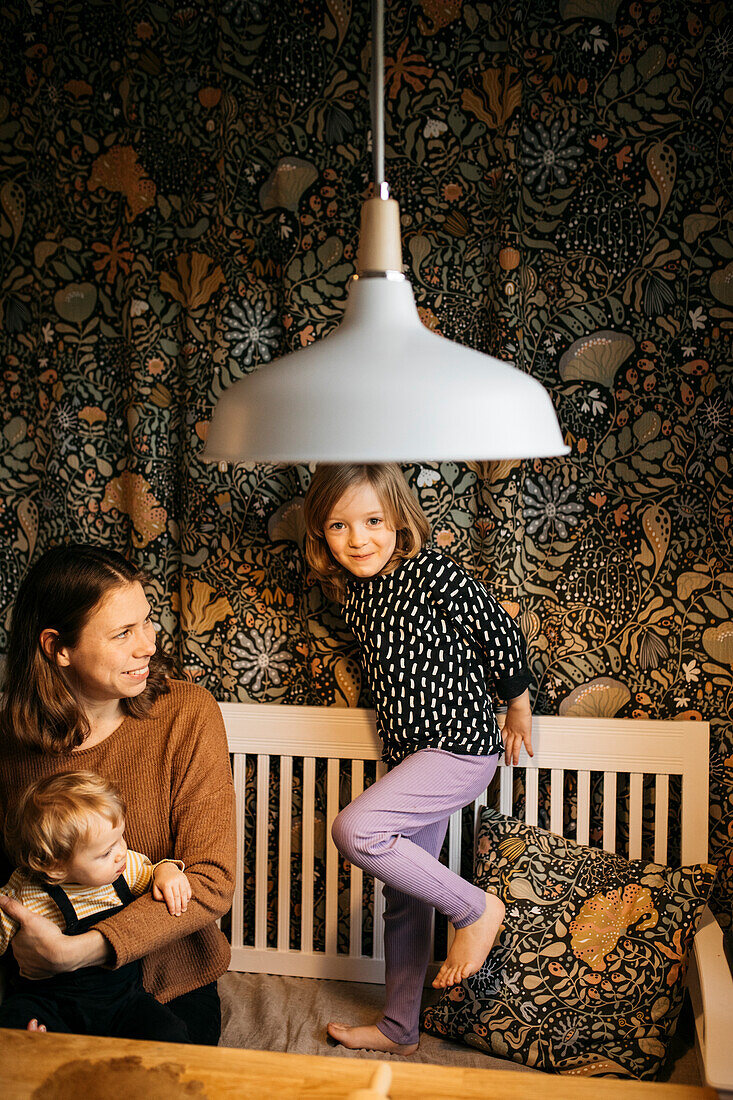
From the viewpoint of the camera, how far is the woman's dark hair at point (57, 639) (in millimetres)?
1700

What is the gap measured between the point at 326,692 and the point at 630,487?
33.2 inches

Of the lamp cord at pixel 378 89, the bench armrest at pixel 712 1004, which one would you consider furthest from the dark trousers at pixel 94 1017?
the lamp cord at pixel 378 89

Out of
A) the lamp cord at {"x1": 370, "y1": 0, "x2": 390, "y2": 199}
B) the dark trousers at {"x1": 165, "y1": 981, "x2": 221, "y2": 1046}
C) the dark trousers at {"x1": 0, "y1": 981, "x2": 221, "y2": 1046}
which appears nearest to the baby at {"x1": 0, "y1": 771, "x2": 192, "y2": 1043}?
the dark trousers at {"x1": 0, "y1": 981, "x2": 221, "y2": 1046}

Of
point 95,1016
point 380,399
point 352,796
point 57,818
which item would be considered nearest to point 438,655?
point 352,796

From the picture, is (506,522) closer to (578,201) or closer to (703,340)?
(703,340)

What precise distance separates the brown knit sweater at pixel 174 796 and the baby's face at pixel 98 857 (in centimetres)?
16

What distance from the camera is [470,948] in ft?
5.62

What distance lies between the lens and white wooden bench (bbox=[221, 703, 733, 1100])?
1.94m

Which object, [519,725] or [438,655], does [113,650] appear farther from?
[519,725]

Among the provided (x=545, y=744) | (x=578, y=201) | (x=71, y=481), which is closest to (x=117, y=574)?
(x=71, y=481)

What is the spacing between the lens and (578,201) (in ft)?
6.39

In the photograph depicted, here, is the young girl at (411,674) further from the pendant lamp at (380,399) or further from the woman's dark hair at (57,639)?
the pendant lamp at (380,399)

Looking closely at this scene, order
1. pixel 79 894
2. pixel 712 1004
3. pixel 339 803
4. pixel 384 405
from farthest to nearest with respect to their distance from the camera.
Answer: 1. pixel 339 803
2. pixel 79 894
3. pixel 712 1004
4. pixel 384 405

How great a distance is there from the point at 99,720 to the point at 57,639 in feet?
0.62
